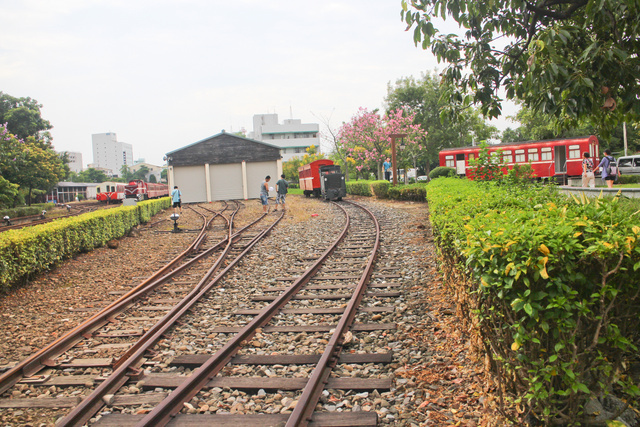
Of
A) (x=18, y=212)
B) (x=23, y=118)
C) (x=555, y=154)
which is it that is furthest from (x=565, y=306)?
(x=23, y=118)

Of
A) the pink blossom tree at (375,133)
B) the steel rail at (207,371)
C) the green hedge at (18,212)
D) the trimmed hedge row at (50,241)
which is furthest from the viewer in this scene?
the pink blossom tree at (375,133)

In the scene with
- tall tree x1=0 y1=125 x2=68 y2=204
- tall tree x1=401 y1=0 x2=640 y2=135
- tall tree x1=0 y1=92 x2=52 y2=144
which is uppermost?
tall tree x1=0 y1=92 x2=52 y2=144

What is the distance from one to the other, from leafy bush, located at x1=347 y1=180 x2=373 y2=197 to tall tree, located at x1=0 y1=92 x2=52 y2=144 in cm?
3911

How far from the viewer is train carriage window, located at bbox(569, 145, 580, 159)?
28.3m

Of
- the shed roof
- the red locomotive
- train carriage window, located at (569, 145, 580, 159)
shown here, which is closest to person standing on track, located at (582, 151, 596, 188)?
train carriage window, located at (569, 145, 580, 159)

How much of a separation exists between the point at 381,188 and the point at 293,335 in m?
21.4

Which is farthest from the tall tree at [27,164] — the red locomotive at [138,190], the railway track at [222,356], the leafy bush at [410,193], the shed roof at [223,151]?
the railway track at [222,356]

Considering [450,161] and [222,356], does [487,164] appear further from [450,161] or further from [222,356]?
[450,161]

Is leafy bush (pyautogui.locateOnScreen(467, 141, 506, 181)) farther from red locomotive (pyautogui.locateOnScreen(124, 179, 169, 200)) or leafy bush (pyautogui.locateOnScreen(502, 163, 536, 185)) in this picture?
red locomotive (pyautogui.locateOnScreen(124, 179, 169, 200))

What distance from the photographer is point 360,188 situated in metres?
31.8

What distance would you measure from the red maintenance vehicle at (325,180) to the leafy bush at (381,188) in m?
1.78

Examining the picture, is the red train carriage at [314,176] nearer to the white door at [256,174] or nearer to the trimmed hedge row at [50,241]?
the white door at [256,174]

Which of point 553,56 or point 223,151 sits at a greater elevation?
point 223,151

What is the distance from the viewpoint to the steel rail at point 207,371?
361 centimetres
